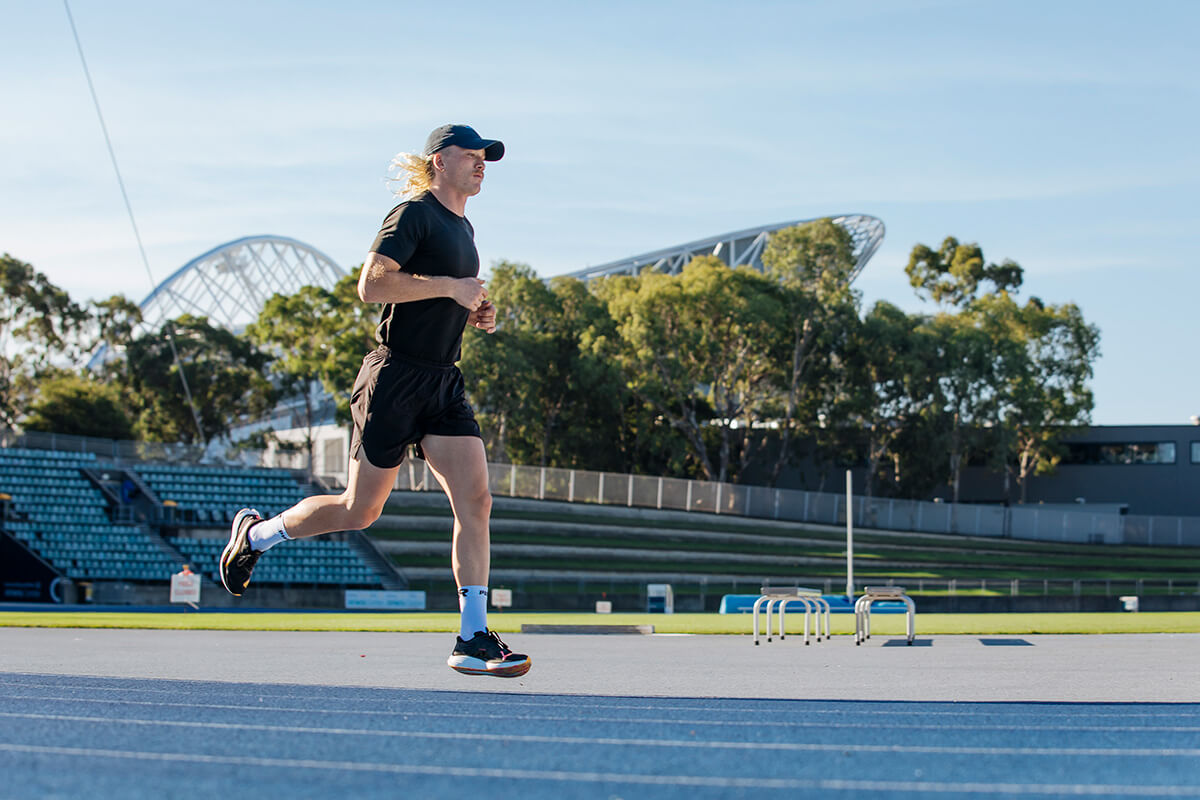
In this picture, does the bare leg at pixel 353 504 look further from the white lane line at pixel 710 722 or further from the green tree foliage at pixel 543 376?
the green tree foliage at pixel 543 376

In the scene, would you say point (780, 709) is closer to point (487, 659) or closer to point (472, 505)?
point (487, 659)

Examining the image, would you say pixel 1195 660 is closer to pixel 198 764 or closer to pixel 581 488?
pixel 198 764

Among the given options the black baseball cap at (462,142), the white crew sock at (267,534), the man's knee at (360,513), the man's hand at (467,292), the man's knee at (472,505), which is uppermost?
the black baseball cap at (462,142)

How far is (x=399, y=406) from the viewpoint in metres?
5.33

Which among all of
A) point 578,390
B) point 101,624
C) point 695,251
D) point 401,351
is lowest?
point 101,624

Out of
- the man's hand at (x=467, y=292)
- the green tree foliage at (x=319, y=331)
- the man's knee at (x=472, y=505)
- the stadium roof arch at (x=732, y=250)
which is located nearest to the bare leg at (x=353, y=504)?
the man's knee at (x=472, y=505)

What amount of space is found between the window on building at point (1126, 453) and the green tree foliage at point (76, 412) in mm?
47660

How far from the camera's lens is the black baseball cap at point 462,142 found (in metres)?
5.59

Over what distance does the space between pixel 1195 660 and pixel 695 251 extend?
90075 mm

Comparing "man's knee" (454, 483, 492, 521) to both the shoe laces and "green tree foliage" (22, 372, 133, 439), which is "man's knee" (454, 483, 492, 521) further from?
"green tree foliage" (22, 372, 133, 439)

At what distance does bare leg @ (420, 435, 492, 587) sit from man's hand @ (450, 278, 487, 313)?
60cm

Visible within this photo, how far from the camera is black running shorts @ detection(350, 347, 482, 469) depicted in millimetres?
5328

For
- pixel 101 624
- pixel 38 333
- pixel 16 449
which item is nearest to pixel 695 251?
pixel 38 333

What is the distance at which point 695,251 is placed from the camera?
9856 cm
